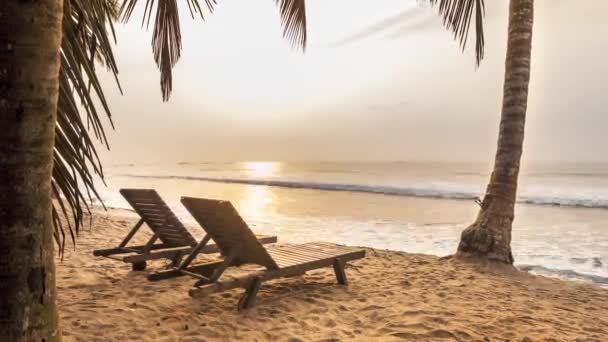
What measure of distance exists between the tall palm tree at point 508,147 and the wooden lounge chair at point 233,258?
2.81 meters

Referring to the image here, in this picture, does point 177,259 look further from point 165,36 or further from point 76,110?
point 76,110

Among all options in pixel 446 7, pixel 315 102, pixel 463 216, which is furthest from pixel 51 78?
pixel 315 102

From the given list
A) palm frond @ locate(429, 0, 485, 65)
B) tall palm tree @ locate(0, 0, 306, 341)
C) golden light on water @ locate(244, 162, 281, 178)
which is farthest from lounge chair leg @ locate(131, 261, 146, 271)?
golden light on water @ locate(244, 162, 281, 178)

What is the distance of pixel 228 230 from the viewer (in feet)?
13.0

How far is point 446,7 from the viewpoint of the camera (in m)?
4.62

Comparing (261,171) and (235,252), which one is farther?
(261,171)

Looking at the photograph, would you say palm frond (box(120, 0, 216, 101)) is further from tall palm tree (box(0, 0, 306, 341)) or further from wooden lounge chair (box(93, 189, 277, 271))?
tall palm tree (box(0, 0, 306, 341))

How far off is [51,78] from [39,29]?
5.6 inches

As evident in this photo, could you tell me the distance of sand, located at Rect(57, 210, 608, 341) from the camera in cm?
342

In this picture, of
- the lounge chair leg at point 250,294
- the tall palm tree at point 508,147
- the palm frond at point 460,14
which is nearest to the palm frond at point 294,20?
the palm frond at point 460,14

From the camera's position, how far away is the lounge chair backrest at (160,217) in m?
5.02

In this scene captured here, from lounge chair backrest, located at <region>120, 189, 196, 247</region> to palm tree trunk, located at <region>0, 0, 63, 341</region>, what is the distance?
3582 mm

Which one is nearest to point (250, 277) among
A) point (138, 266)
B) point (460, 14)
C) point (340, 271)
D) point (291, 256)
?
point (291, 256)

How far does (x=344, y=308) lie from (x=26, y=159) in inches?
123
